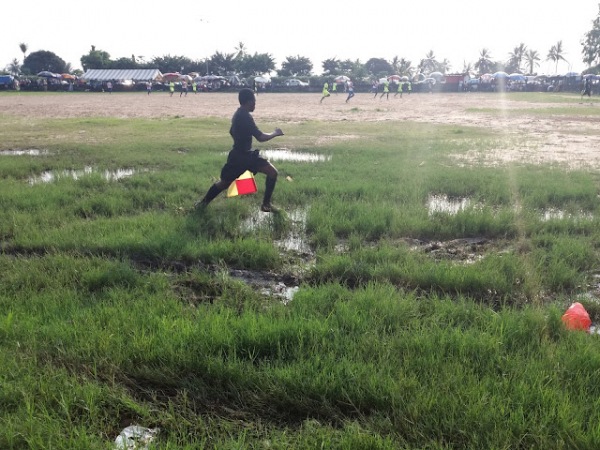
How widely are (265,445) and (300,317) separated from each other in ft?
3.69

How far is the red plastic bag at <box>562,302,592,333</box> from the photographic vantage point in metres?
3.38

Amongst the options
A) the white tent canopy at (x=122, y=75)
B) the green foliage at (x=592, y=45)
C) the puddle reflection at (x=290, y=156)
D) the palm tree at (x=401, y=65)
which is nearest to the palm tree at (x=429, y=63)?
the palm tree at (x=401, y=65)

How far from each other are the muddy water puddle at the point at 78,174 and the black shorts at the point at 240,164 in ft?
9.36

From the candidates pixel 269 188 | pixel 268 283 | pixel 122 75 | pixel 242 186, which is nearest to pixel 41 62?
pixel 122 75

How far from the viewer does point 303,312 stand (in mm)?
3516

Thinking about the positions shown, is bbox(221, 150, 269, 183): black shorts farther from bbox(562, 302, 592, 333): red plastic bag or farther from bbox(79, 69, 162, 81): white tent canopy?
bbox(79, 69, 162, 81): white tent canopy

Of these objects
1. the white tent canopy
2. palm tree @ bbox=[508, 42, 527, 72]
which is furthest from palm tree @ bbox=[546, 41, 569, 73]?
the white tent canopy

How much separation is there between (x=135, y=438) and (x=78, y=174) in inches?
291

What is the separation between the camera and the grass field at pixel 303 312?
2436mm

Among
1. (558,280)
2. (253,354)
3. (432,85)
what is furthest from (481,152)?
(432,85)

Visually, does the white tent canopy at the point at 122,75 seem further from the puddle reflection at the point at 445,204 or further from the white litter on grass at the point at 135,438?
the white litter on grass at the point at 135,438

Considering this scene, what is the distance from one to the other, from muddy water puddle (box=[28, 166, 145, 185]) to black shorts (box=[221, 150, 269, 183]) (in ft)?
9.36

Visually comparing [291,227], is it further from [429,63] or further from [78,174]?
[429,63]

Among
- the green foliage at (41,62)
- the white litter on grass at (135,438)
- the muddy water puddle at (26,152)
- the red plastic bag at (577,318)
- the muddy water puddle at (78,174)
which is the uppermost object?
the green foliage at (41,62)
